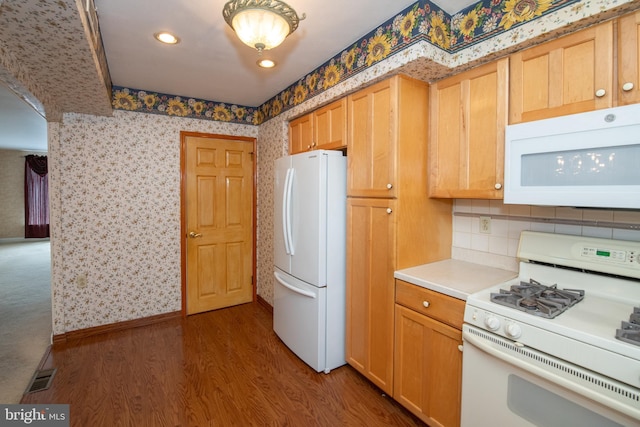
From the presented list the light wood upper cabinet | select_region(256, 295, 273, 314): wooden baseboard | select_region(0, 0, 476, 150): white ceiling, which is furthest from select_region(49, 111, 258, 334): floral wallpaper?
the light wood upper cabinet

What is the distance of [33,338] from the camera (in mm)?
2912

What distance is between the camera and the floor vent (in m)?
2.16

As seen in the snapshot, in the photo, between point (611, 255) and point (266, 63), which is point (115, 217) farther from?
point (611, 255)

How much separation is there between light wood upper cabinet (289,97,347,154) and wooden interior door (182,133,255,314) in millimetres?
985

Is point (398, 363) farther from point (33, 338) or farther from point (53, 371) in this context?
point (33, 338)

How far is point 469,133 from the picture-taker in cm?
181

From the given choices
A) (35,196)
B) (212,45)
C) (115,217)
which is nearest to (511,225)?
(212,45)

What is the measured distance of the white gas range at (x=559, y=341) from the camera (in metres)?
1.04

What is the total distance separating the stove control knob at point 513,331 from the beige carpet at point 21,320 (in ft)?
9.84

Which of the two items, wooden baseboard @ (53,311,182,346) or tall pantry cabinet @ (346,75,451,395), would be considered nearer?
tall pantry cabinet @ (346,75,451,395)

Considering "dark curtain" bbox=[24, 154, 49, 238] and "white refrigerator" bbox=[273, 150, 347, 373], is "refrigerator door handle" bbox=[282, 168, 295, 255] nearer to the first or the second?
"white refrigerator" bbox=[273, 150, 347, 373]

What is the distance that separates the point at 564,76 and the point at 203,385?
9.48ft

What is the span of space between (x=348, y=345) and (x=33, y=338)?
3.03m

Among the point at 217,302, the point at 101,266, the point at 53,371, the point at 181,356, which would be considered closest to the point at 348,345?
the point at 181,356
